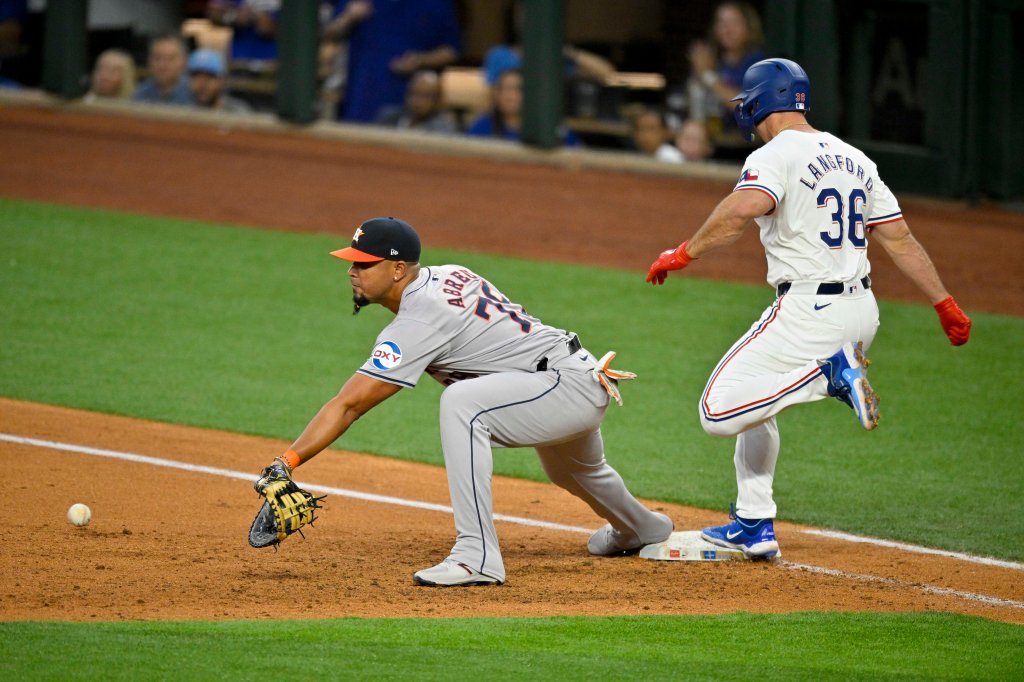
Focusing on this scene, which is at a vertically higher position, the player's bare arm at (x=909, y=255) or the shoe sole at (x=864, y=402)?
the player's bare arm at (x=909, y=255)

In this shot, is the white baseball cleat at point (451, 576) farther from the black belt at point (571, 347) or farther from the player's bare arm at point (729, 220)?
the player's bare arm at point (729, 220)

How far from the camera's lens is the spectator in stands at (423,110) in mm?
14805

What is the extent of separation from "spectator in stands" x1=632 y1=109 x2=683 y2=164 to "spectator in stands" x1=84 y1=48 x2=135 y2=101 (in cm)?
596

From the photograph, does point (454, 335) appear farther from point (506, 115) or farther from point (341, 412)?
point (506, 115)

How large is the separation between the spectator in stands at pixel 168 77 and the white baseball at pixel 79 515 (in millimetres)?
11222

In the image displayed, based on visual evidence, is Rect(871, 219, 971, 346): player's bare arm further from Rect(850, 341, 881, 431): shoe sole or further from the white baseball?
the white baseball

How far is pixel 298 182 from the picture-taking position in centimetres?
1344

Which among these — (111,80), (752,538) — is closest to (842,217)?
(752,538)

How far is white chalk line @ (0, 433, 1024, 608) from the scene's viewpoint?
16.3ft

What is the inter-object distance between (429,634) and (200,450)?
266 cm

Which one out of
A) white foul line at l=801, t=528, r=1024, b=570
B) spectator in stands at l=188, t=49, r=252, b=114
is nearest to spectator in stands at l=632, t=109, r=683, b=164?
spectator in stands at l=188, t=49, r=252, b=114

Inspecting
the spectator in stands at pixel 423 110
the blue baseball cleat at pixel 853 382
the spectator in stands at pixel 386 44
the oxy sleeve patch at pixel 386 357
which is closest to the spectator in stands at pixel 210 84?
the spectator in stands at pixel 386 44

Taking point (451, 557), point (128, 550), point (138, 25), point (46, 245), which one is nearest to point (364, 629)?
point (451, 557)

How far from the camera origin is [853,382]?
4.79 meters
